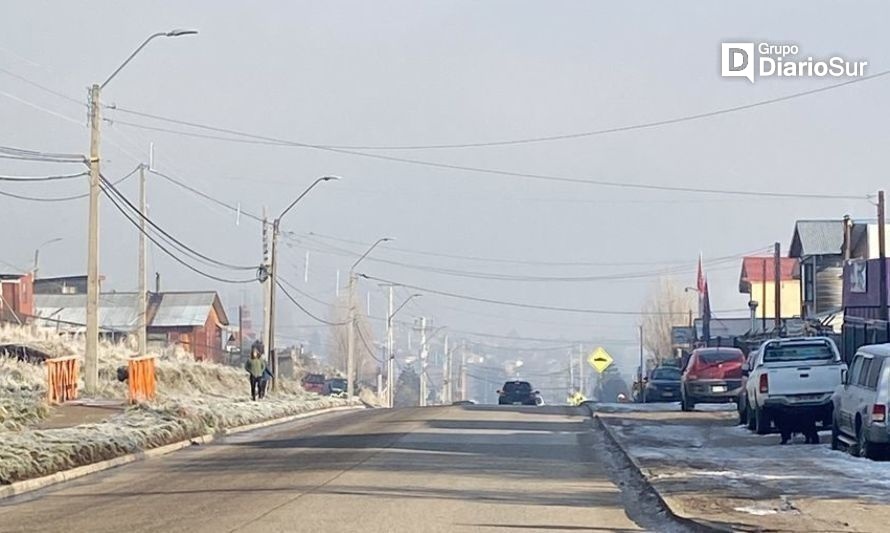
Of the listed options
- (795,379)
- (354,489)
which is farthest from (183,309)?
(354,489)

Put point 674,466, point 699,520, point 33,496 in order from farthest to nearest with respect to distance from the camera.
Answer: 1. point 674,466
2. point 33,496
3. point 699,520

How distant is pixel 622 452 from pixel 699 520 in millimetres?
10434

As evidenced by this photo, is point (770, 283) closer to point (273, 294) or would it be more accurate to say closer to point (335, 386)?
point (335, 386)

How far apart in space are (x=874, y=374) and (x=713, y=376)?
52.5ft

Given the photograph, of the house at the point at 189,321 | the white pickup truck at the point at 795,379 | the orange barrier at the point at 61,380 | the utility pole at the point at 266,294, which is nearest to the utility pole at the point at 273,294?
the utility pole at the point at 266,294

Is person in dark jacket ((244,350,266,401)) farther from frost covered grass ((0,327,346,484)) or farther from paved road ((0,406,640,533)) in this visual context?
paved road ((0,406,640,533))

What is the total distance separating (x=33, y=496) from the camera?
19375 mm

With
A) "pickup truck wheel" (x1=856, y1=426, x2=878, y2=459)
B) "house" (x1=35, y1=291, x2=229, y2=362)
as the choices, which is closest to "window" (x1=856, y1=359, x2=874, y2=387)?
"pickup truck wheel" (x1=856, y1=426, x2=878, y2=459)

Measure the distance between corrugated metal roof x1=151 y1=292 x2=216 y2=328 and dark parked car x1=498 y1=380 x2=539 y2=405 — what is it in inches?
1314

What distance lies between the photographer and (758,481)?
60.1 ft

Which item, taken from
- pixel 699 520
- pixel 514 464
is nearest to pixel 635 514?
pixel 699 520

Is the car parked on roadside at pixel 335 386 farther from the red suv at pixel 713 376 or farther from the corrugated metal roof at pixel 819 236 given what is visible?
the red suv at pixel 713 376

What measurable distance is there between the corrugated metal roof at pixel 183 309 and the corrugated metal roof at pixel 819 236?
4132 cm

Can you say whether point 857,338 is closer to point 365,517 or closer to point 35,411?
point 35,411
